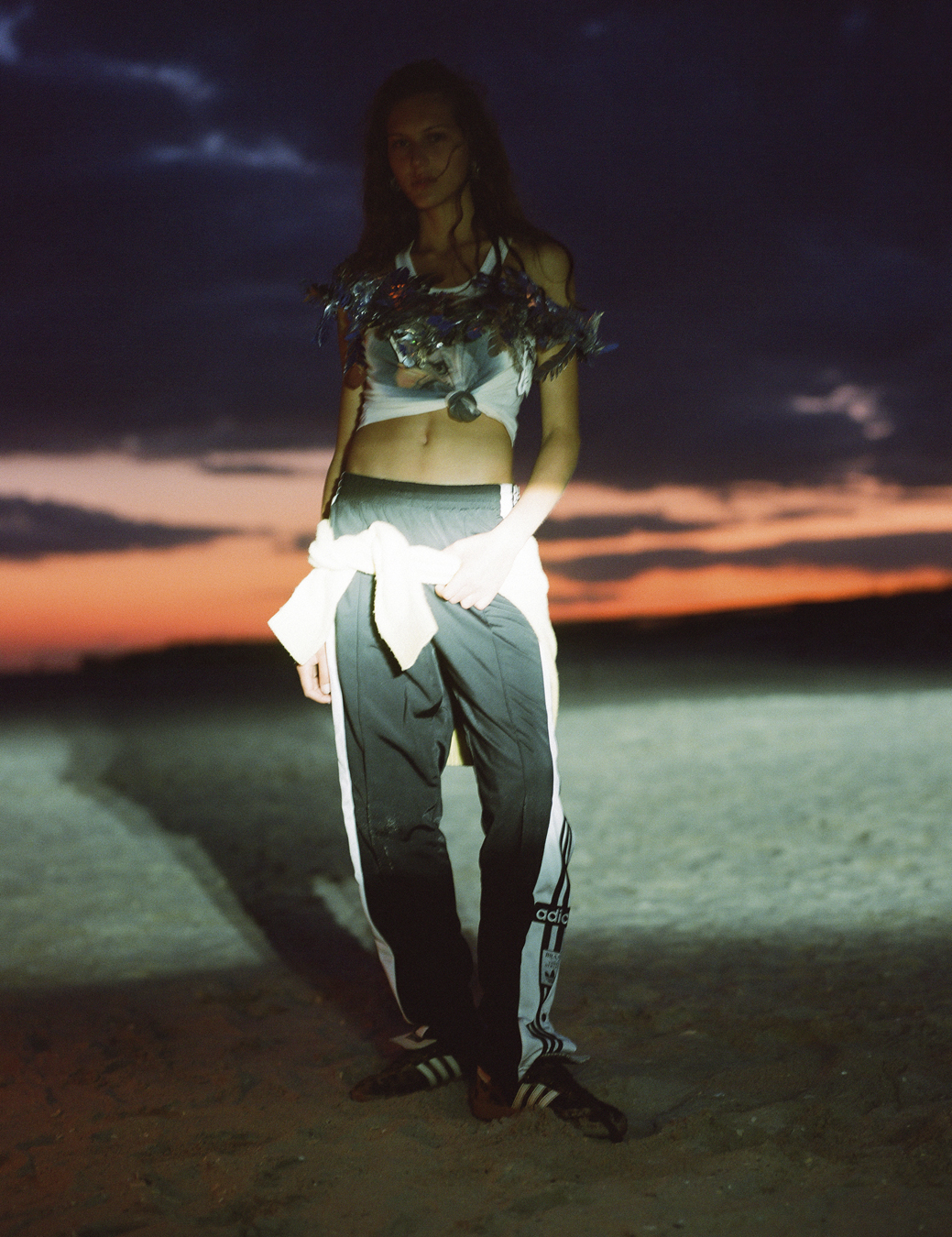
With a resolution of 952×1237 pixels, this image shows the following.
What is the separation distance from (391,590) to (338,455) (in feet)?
1.67

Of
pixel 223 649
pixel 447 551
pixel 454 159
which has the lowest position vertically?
pixel 223 649

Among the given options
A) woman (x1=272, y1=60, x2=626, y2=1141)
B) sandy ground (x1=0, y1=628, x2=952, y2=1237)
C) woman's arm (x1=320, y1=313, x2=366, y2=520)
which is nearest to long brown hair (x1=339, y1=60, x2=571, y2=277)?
woman (x1=272, y1=60, x2=626, y2=1141)

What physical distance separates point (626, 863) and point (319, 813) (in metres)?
1.94

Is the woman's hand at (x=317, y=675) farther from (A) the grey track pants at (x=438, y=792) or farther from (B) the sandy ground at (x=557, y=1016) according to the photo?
(B) the sandy ground at (x=557, y=1016)

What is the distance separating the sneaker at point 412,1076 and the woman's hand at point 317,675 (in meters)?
0.81

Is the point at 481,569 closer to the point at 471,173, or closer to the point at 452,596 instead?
the point at 452,596

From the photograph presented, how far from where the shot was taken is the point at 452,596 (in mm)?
2131

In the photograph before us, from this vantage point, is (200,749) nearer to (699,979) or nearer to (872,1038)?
(699,979)

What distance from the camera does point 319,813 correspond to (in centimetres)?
585

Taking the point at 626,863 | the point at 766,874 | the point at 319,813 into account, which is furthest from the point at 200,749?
the point at 766,874

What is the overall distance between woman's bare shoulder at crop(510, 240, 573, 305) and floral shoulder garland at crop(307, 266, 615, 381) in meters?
0.04

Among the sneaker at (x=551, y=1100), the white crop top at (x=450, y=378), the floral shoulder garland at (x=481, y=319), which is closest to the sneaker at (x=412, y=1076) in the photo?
the sneaker at (x=551, y=1100)

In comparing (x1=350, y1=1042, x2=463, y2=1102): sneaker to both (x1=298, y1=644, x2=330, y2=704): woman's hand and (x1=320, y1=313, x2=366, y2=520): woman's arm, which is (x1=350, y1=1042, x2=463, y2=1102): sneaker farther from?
(x1=320, y1=313, x2=366, y2=520): woman's arm

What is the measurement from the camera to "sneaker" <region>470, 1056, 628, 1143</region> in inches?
84.7
